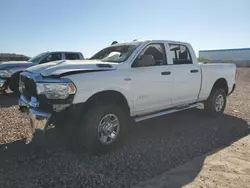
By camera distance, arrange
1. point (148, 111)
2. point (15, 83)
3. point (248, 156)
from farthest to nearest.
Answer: point (15, 83) < point (148, 111) < point (248, 156)

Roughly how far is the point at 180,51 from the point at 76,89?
315 centimetres

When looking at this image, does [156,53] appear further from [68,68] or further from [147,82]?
[68,68]

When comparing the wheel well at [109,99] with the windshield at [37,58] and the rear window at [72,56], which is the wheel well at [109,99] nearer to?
the windshield at [37,58]

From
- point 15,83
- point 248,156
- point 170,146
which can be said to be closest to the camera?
point 248,156

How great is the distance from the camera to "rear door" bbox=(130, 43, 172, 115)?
4.64 m

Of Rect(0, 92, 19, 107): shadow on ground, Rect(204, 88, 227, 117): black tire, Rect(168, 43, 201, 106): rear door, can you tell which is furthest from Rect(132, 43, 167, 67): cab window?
Rect(0, 92, 19, 107): shadow on ground

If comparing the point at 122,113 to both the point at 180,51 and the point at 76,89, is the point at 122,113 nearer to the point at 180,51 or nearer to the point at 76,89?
the point at 76,89

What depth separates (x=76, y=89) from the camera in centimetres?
375

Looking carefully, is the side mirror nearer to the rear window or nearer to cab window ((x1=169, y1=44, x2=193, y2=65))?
cab window ((x1=169, y1=44, x2=193, y2=65))

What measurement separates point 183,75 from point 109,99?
2111 mm

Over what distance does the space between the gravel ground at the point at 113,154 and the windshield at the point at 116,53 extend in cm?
163

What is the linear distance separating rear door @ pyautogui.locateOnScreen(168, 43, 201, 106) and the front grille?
9.41ft

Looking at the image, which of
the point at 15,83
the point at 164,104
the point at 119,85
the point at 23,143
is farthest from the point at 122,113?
the point at 15,83

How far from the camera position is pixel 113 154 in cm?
421
